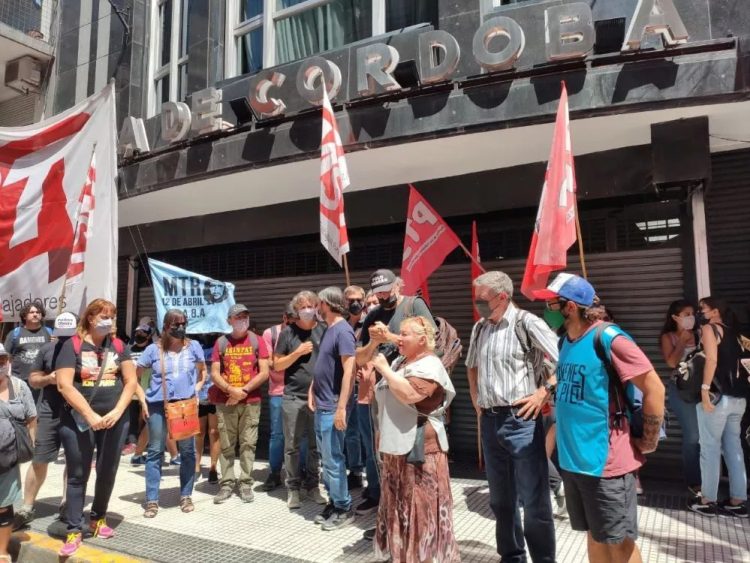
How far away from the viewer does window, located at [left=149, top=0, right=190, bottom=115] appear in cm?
925

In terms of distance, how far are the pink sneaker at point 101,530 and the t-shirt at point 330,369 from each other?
1900 millimetres


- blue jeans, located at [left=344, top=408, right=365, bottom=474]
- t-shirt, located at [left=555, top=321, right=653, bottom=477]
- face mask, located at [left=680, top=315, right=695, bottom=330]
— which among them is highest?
face mask, located at [left=680, top=315, right=695, bottom=330]

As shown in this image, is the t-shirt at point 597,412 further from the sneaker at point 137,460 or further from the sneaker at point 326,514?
the sneaker at point 137,460

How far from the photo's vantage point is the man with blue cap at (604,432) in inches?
109

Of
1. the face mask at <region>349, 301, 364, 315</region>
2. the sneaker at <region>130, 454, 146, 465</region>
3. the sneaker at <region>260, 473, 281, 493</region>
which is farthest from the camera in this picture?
the sneaker at <region>130, 454, 146, 465</region>

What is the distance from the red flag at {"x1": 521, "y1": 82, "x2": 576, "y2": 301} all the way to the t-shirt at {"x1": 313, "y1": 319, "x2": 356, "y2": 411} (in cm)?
157

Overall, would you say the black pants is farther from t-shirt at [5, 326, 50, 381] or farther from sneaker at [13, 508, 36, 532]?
t-shirt at [5, 326, 50, 381]

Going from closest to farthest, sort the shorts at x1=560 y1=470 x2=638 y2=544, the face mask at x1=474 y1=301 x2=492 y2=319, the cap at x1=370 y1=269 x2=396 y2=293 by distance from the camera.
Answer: the shorts at x1=560 y1=470 x2=638 y2=544, the face mask at x1=474 y1=301 x2=492 y2=319, the cap at x1=370 y1=269 x2=396 y2=293

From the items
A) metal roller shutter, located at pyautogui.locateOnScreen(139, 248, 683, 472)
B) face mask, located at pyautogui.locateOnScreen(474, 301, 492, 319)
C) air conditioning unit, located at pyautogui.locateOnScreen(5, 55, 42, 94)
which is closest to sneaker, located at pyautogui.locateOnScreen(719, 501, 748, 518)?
metal roller shutter, located at pyautogui.locateOnScreen(139, 248, 683, 472)

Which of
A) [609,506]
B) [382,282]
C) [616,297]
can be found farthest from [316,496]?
[616,297]

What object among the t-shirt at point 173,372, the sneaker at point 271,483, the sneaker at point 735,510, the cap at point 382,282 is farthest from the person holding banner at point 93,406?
the sneaker at point 735,510

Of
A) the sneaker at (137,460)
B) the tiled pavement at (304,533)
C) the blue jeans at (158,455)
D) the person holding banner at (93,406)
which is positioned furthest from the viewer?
the sneaker at (137,460)

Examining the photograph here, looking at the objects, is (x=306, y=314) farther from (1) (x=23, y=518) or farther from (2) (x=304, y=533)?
(1) (x=23, y=518)

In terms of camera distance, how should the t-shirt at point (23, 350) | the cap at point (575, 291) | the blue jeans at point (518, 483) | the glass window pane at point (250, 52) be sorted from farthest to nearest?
the glass window pane at point (250, 52), the t-shirt at point (23, 350), the blue jeans at point (518, 483), the cap at point (575, 291)
